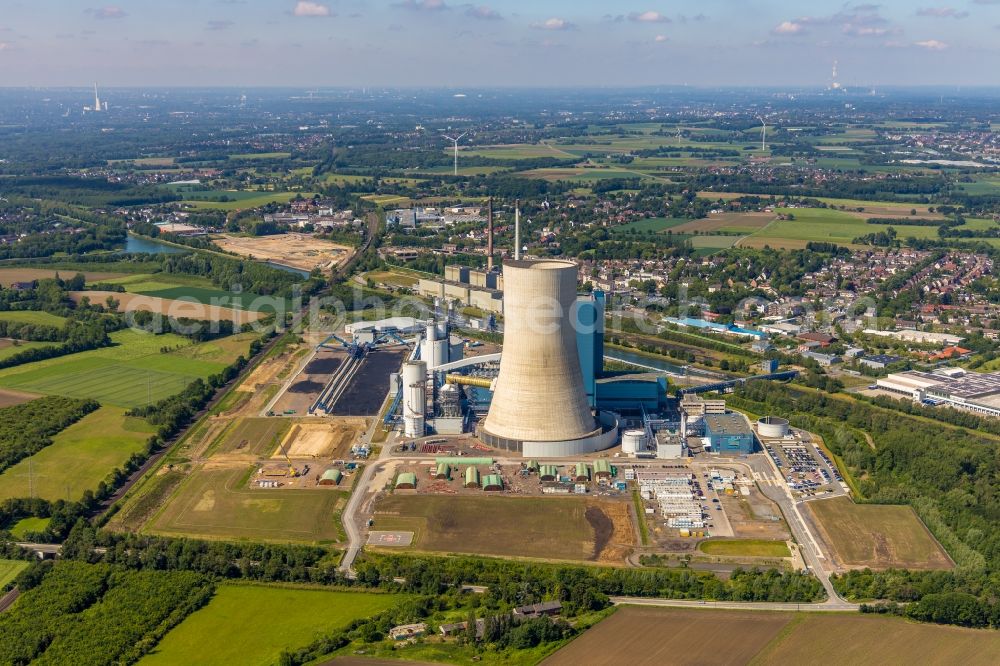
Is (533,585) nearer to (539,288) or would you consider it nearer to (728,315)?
(539,288)

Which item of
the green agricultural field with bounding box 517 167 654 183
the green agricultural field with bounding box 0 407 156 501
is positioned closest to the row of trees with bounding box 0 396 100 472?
the green agricultural field with bounding box 0 407 156 501

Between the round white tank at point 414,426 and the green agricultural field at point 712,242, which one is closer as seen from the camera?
the round white tank at point 414,426

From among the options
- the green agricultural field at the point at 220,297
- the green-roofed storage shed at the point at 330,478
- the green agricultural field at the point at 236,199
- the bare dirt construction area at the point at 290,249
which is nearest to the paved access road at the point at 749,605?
the green-roofed storage shed at the point at 330,478

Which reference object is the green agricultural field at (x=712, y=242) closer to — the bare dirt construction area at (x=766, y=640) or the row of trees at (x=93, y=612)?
the bare dirt construction area at (x=766, y=640)

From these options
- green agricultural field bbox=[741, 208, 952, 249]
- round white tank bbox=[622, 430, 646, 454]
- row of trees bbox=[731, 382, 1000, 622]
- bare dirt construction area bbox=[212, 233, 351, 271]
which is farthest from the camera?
green agricultural field bbox=[741, 208, 952, 249]

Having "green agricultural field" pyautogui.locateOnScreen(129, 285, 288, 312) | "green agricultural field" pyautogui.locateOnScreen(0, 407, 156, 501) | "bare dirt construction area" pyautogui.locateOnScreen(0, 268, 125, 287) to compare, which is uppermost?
"bare dirt construction area" pyautogui.locateOnScreen(0, 268, 125, 287)

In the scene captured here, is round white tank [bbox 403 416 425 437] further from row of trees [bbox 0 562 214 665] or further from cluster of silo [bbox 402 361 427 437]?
row of trees [bbox 0 562 214 665]
